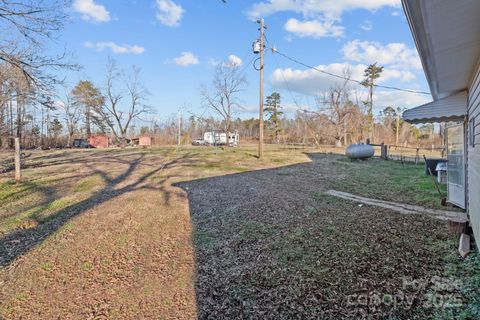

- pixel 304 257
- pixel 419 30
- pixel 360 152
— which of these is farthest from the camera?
pixel 360 152

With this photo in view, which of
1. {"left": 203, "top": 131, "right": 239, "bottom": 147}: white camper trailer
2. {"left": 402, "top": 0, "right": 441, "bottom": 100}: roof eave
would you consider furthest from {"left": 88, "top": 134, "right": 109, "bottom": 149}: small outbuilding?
{"left": 402, "top": 0, "right": 441, "bottom": 100}: roof eave

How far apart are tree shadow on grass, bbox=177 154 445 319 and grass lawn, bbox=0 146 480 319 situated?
0.02 m

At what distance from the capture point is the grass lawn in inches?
99.7

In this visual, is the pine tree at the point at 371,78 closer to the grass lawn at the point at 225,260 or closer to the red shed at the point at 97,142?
the grass lawn at the point at 225,260

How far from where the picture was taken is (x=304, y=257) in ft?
11.3

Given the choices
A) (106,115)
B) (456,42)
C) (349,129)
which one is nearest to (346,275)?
(456,42)

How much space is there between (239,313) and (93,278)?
1.76 m

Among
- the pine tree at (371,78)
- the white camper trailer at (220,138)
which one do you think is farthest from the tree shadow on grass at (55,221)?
the pine tree at (371,78)

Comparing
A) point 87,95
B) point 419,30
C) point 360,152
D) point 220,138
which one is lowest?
point 360,152

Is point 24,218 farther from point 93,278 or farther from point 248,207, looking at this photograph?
point 248,207

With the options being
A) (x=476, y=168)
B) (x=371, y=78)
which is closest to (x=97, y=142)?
(x=371, y=78)

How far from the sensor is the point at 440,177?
8461mm

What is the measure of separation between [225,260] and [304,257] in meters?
0.98

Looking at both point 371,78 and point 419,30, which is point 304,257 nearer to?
point 419,30
